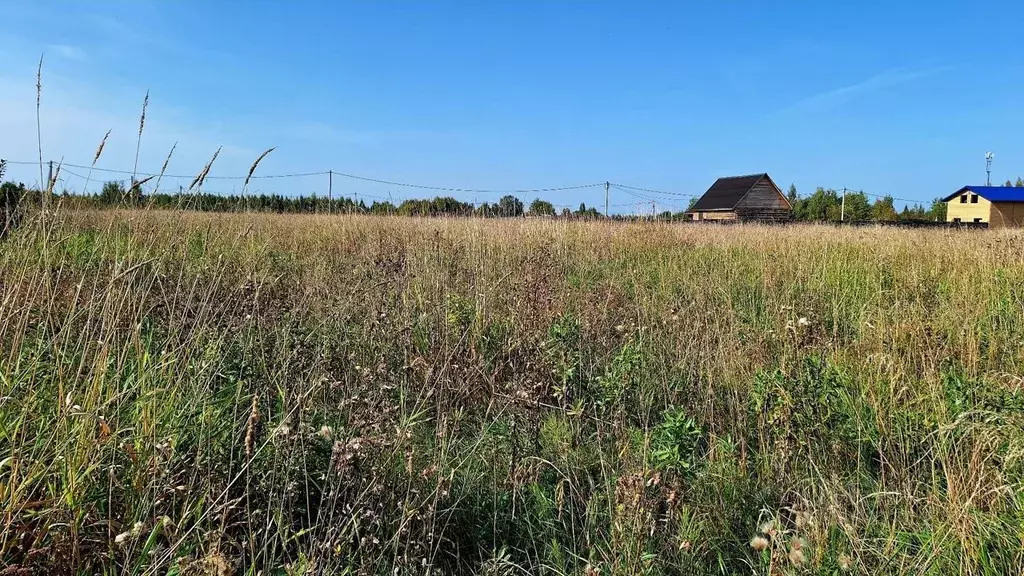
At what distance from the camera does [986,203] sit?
40.2 meters

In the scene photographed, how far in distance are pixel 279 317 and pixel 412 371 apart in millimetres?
953

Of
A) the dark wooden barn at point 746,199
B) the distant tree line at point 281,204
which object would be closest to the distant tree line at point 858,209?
the dark wooden barn at point 746,199

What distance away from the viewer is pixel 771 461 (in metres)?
2.12

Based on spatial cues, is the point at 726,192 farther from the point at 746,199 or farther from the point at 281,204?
the point at 281,204

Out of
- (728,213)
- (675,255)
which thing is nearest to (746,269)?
(675,255)

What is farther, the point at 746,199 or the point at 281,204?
the point at 746,199

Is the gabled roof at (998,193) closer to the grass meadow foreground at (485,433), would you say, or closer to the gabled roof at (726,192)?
the gabled roof at (726,192)

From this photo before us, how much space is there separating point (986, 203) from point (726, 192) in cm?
1855

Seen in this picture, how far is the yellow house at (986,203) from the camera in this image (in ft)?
127

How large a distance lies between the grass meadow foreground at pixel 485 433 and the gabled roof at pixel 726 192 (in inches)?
1880

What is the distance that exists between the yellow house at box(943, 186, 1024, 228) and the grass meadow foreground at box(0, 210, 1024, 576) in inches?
1790

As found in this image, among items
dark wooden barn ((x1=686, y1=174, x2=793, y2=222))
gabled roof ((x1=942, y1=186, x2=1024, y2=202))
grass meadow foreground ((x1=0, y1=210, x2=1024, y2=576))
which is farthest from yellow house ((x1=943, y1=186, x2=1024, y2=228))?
grass meadow foreground ((x1=0, y1=210, x2=1024, y2=576))

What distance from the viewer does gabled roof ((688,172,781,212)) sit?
48500 mm

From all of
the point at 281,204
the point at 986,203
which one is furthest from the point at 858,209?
the point at 281,204
